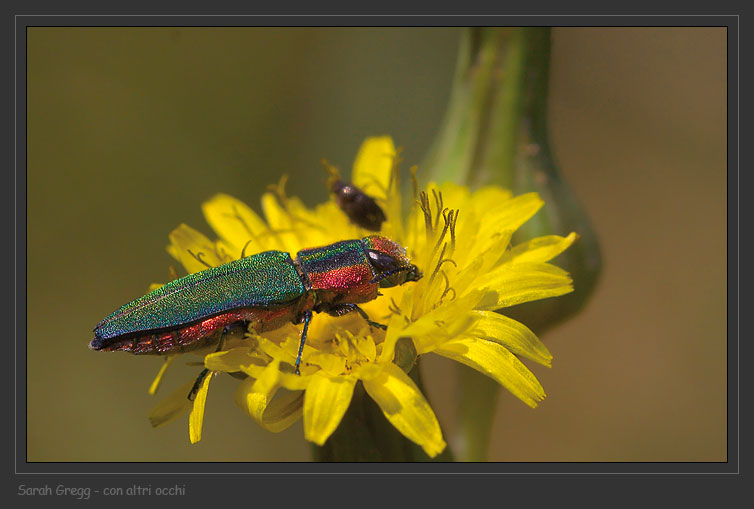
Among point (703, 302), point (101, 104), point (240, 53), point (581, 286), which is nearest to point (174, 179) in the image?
point (101, 104)

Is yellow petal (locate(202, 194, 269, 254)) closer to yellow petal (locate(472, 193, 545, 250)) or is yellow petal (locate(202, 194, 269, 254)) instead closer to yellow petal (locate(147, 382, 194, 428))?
yellow petal (locate(147, 382, 194, 428))

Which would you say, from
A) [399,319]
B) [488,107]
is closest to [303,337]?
[399,319]

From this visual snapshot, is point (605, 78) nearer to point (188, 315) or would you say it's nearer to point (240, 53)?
point (240, 53)

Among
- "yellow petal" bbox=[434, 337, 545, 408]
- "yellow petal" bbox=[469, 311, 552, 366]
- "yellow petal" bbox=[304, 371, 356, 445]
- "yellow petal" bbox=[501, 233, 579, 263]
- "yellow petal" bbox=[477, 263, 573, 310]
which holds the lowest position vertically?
"yellow petal" bbox=[304, 371, 356, 445]

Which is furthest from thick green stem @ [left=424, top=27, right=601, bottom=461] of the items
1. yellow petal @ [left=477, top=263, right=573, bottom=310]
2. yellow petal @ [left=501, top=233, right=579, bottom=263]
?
yellow petal @ [left=477, top=263, right=573, bottom=310]

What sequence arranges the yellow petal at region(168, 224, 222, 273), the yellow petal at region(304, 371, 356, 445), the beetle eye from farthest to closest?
the yellow petal at region(168, 224, 222, 273) → the beetle eye → the yellow petal at region(304, 371, 356, 445)

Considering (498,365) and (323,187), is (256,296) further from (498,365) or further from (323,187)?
(323,187)

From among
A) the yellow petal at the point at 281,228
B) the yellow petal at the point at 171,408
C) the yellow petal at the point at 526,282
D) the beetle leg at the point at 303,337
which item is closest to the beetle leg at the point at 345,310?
the beetle leg at the point at 303,337
